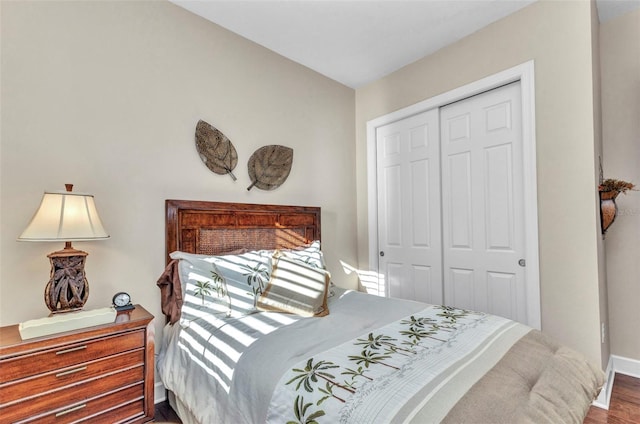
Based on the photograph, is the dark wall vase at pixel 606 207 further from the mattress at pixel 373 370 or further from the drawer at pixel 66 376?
the drawer at pixel 66 376

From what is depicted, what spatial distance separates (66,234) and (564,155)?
3.01 metres

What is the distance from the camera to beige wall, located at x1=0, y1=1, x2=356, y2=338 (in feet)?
5.31

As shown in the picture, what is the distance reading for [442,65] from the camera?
111 inches

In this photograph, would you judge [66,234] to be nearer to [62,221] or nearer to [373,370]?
[62,221]

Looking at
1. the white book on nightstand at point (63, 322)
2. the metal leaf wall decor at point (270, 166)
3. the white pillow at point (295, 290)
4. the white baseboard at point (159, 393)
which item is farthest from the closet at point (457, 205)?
the white book on nightstand at point (63, 322)

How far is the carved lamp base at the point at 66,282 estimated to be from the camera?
154cm

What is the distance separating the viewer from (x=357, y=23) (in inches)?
97.4

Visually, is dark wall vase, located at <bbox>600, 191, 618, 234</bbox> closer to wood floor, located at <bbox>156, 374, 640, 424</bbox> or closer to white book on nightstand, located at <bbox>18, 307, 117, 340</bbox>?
wood floor, located at <bbox>156, 374, 640, 424</bbox>

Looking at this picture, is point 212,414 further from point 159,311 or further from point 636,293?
point 636,293

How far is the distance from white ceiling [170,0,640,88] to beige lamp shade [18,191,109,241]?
5.28ft

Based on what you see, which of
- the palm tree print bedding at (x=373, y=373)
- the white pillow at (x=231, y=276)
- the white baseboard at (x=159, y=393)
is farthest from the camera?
the white baseboard at (x=159, y=393)

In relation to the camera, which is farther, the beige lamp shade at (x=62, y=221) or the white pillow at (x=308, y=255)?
the white pillow at (x=308, y=255)

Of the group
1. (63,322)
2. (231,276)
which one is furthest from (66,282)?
(231,276)

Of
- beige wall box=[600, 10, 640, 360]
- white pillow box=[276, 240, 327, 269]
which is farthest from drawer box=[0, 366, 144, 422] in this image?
beige wall box=[600, 10, 640, 360]
